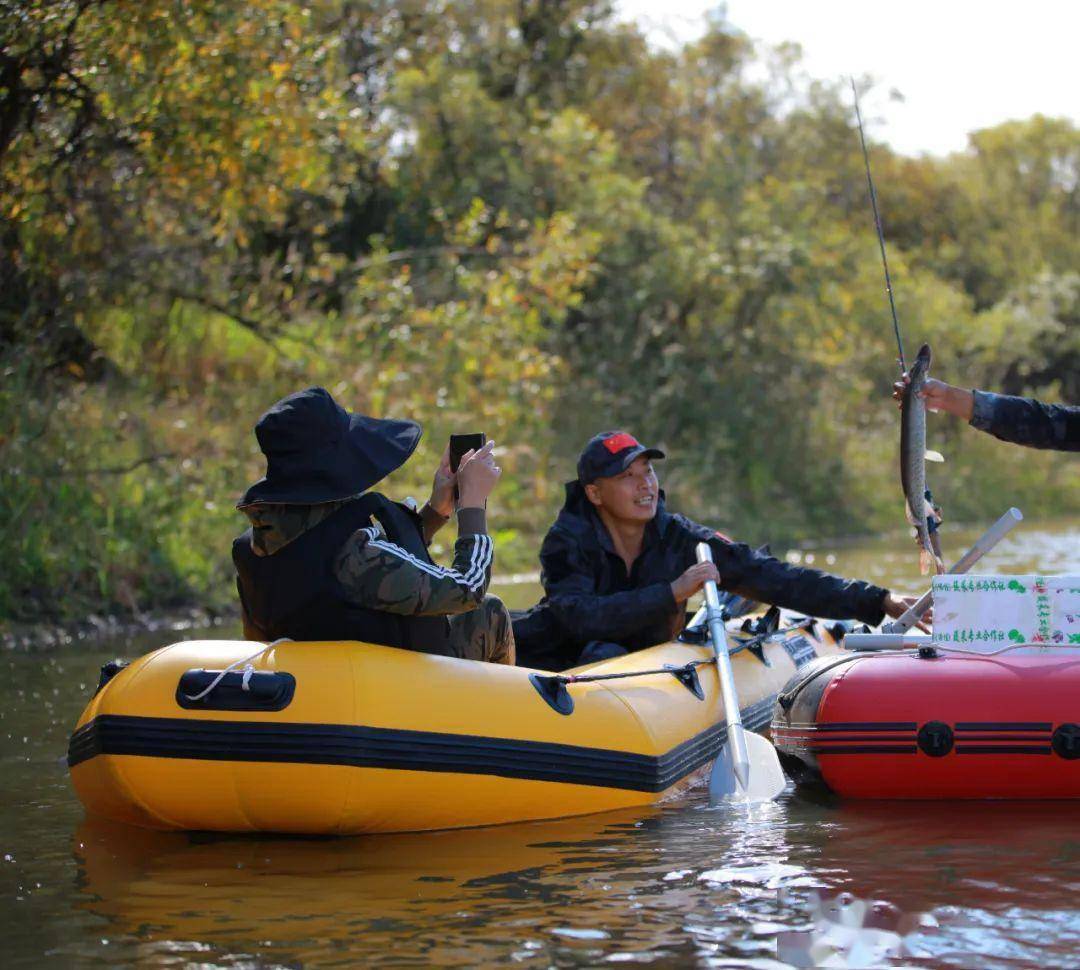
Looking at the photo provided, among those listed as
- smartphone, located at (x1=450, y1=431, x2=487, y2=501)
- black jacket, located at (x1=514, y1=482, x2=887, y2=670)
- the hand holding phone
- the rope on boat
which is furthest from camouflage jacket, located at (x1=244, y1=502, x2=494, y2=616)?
black jacket, located at (x1=514, y1=482, x2=887, y2=670)

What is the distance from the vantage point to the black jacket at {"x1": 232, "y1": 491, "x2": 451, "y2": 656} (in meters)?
4.67

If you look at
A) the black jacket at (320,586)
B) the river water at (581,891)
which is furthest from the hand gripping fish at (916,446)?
the black jacket at (320,586)

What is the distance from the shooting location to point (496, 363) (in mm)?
13383

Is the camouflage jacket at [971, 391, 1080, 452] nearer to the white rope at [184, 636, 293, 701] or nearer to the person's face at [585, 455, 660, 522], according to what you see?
the person's face at [585, 455, 660, 522]

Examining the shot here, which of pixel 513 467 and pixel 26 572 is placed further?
pixel 513 467

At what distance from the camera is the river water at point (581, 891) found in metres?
3.69

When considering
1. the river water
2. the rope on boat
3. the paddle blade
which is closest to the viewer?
the river water

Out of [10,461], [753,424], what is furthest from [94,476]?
[753,424]

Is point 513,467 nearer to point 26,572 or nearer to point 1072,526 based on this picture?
point 26,572

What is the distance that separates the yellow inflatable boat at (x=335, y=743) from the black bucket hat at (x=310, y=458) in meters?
0.42

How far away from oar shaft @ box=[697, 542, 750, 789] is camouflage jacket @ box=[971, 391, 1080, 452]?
3.47 feet

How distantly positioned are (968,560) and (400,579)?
1.99 meters

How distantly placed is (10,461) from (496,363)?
4386mm

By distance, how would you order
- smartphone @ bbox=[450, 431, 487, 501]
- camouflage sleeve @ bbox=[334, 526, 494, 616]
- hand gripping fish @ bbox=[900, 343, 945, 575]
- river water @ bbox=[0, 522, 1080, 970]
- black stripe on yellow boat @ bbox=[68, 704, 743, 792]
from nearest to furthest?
1. river water @ bbox=[0, 522, 1080, 970]
2. black stripe on yellow boat @ bbox=[68, 704, 743, 792]
3. camouflage sleeve @ bbox=[334, 526, 494, 616]
4. smartphone @ bbox=[450, 431, 487, 501]
5. hand gripping fish @ bbox=[900, 343, 945, 575]
